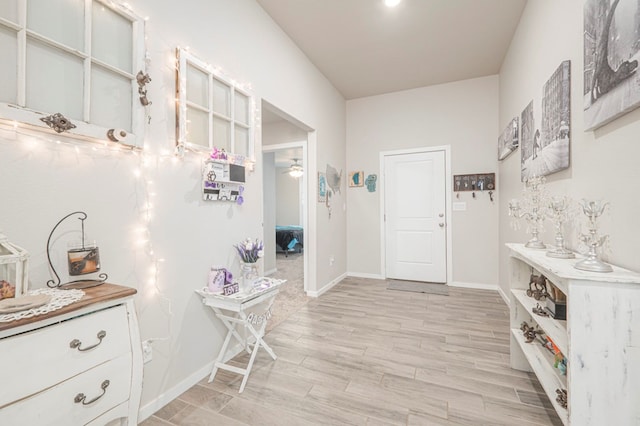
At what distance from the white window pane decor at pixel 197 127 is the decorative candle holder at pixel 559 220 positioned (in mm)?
2278

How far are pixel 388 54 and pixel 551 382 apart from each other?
11.5ft

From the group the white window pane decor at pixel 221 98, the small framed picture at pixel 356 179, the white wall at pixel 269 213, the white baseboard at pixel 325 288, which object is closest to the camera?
the white window pane decor at pixel 221 98

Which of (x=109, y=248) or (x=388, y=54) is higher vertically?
(x=388, y=54)

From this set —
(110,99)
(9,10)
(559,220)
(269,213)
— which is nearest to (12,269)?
(110,99)

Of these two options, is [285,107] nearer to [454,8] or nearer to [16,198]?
[454,8]

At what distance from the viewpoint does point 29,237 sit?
117 centimetres

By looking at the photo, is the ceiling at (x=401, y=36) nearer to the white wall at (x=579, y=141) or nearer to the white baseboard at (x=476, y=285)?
the white wall at (x=579, y=141)

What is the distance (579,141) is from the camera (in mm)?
1629

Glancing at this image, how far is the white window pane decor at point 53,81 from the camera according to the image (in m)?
1.17

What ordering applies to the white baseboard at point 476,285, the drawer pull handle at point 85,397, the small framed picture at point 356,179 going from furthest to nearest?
the small framed picture at point 356,179, the white baseboard at point 476,285, the drawer pull handle at point 85,397

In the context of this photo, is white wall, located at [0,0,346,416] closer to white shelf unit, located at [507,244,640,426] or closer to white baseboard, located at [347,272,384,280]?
white shelf unit, located at [507,244,640,426]

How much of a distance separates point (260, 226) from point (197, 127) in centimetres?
100

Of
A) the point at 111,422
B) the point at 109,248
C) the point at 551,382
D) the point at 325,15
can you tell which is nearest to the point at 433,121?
the point at 325,15

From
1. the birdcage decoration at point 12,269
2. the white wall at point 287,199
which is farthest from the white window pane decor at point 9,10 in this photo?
the white wall at point 287,199
